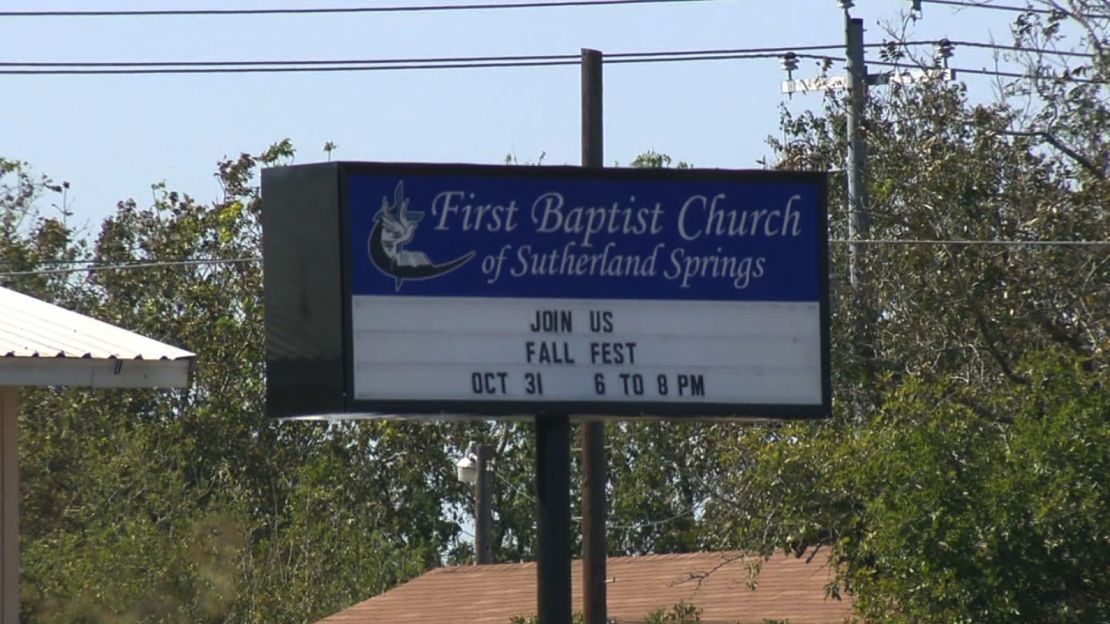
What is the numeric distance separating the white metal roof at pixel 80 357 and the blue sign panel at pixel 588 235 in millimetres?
1646

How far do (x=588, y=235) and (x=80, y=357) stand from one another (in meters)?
2.88

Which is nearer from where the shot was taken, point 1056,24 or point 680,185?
point 680,185

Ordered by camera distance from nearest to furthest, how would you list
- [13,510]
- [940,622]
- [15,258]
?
[13,510], [940,622], [15,258]

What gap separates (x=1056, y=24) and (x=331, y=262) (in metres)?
11.9

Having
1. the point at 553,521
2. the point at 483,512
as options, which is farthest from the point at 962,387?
the point at 483,512

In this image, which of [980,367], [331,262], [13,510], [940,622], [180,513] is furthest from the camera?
[180,513]

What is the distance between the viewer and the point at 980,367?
18.8 m

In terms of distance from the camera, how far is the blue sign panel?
33.3ft

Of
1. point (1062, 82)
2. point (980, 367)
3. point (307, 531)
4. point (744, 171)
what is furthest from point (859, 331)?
point (307, 531)

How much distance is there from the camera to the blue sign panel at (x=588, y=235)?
10164mm

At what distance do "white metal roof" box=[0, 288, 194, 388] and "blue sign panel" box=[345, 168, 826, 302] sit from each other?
1.65 m

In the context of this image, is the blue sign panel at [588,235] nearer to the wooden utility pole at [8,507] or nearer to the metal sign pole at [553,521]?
the metal sign pole at [553,521]

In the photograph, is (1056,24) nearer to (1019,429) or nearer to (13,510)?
(1019,429)

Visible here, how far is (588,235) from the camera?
10352mm
